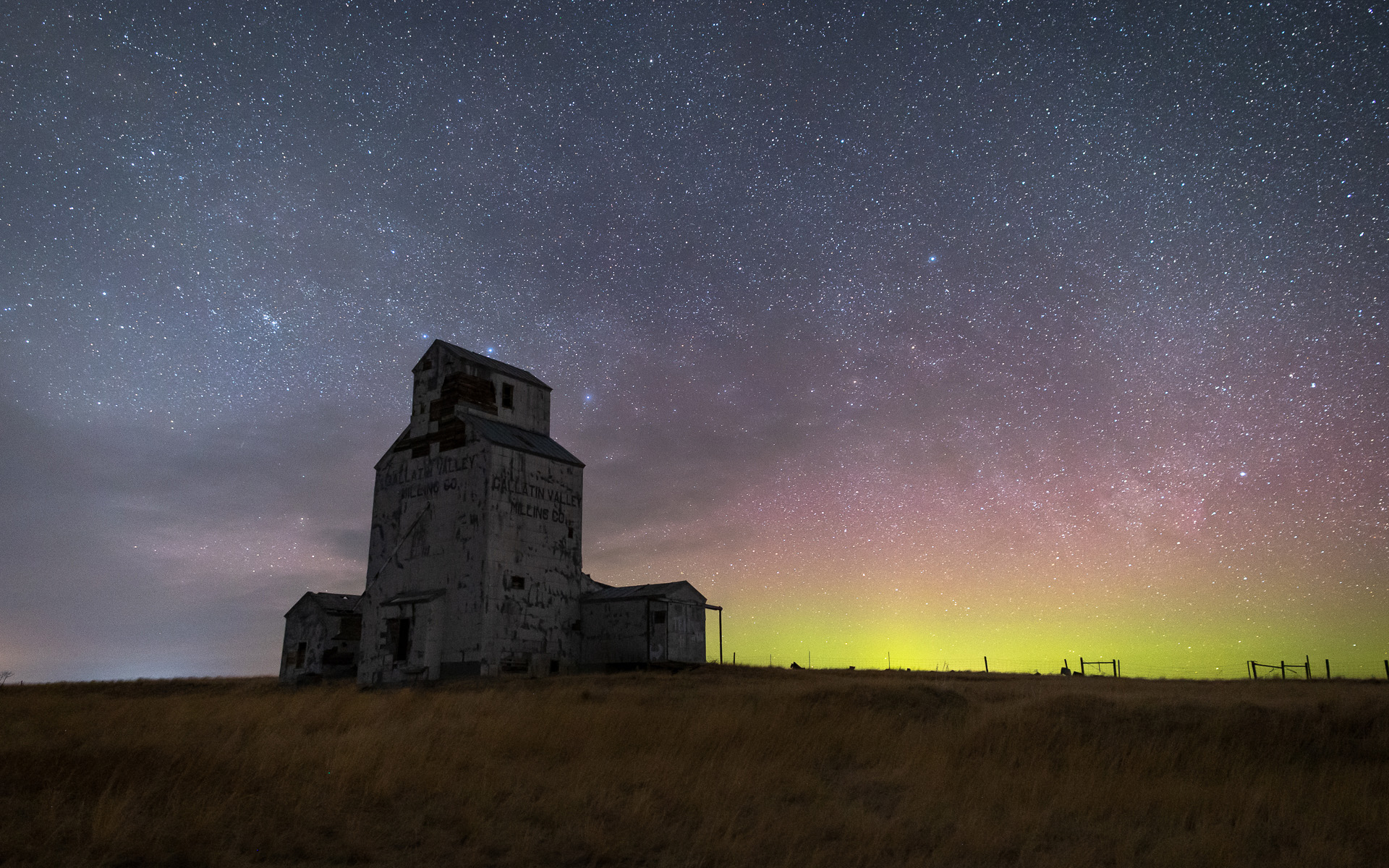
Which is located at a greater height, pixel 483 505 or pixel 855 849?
pixel 483 505

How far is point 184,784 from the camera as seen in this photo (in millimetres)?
9812

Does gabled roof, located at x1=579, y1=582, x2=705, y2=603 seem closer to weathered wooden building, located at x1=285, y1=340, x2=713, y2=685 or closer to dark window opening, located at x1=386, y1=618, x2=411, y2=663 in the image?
weathered wooden building, located at x1=285, y1=340, x2=713, y2=685

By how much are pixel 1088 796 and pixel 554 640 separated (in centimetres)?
2520

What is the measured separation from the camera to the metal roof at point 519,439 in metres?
33.4

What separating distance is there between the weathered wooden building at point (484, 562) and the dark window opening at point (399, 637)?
0.05m

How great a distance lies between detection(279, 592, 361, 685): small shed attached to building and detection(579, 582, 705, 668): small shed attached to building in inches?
403

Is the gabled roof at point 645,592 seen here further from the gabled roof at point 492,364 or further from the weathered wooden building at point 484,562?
the gabled roof at point 492,364

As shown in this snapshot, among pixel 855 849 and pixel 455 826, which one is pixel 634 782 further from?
pixel 855 849

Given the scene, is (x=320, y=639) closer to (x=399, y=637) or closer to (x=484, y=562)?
(x=399, y=637)

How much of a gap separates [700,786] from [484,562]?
72.2ft

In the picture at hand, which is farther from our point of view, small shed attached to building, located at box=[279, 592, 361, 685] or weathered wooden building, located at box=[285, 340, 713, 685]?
small shed attached to building, located at box=[279, 592, 361, 685]

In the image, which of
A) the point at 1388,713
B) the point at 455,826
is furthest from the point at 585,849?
the point at 1388,713

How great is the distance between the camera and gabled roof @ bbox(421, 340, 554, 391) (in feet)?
119

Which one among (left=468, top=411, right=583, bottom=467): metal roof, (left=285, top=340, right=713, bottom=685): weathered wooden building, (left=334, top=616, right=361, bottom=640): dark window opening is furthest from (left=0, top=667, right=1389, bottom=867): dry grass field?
(left=334, top=616, right=361, bottom=640): dark window opening
